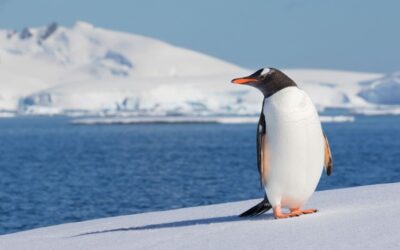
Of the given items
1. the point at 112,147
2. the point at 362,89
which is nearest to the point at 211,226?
the point at 112,147

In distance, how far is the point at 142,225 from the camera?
714 cm

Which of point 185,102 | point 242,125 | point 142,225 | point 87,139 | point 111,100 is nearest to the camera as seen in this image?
point 142,225

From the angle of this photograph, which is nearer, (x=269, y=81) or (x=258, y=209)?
(x=269, y=81)

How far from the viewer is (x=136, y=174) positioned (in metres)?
32.1

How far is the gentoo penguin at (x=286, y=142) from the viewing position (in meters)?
6.43

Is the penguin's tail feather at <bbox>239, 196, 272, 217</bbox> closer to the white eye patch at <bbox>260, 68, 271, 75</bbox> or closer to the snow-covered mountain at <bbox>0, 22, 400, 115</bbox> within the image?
the white eye patch at <bbox>260, 68, 271, 75</bbox>

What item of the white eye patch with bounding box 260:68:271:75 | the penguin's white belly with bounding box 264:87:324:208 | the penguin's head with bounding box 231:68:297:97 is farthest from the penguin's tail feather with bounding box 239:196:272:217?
the white eye patch with bounding box 260:68:271:75

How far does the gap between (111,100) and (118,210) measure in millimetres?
93140

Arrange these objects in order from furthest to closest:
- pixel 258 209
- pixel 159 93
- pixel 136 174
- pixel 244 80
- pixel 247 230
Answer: pixel 159 93 → pixel 136 174 → pixel 258 209 → pixel 244 80 → pixel 247 230

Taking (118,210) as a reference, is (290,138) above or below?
above

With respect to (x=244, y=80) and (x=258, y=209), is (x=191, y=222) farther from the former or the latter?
(x=244, y=80)

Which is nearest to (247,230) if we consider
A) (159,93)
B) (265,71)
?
(265,71)

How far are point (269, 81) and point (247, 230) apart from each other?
3.72ft

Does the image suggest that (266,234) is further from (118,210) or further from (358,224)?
(118,210)
